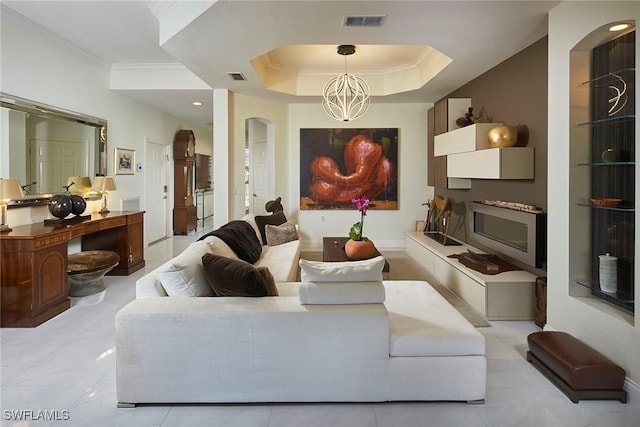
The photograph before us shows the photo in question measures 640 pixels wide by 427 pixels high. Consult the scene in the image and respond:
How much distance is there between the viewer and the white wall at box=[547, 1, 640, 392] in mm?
2418

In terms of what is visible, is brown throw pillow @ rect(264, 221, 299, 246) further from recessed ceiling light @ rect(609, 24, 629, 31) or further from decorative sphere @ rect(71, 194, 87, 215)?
recessed ceiling light @ rect(609, 24, 629, 31)

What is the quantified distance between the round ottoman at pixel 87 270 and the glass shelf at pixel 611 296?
4.45 meters

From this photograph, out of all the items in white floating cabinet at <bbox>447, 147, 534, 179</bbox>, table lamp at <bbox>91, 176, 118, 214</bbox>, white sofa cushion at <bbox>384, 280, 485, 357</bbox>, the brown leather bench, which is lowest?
the brown leather bench

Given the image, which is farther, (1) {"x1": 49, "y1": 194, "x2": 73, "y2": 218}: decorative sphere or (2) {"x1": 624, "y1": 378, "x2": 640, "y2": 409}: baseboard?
(1) {"x1": 49, "y1": 194, "x2": 73, "y2": 218}: decorative sphere

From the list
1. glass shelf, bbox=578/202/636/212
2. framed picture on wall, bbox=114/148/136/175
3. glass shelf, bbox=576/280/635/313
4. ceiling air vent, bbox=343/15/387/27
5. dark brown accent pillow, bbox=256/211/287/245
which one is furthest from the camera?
framed picture on wall, bbox=114/148/136/175

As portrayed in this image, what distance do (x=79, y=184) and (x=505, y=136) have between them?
502cm

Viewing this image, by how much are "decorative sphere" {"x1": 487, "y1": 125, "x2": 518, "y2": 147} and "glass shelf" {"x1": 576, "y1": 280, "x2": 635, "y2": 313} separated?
1637mm

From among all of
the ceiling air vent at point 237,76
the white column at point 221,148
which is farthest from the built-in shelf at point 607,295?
the white column at point 221,148

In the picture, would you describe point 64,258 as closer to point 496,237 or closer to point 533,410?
point 533,410

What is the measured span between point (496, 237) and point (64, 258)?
446 centimetres

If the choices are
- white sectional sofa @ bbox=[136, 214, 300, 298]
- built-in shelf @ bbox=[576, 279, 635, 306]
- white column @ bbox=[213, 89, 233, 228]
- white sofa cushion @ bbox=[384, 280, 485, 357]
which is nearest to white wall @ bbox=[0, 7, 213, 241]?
white column @ bbox=[213, 89, 233, 228]

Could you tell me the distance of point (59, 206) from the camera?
13.9 ft

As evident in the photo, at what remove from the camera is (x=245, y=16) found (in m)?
3.27

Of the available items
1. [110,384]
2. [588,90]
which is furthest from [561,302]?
[110,384]
